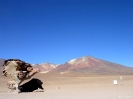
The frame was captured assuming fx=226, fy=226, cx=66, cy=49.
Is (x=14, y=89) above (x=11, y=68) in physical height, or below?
below

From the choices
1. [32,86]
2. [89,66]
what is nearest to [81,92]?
[32,86]

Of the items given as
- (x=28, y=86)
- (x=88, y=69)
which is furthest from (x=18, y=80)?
(x=88, y=69)

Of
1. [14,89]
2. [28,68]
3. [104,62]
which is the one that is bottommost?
[14,89]

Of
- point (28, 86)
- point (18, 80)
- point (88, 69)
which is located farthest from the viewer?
point (88, 69)

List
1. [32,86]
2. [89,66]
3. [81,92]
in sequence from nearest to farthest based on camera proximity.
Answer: [81,92]
[32,86]
[89,66]

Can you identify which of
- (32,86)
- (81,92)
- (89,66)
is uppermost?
(89,66)

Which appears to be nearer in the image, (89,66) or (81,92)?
(81,92)

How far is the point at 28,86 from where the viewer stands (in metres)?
27.1

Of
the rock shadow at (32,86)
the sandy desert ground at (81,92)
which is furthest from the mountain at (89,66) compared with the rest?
the rock shadow at (32,86)

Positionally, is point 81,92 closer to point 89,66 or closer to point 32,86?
point 32,86

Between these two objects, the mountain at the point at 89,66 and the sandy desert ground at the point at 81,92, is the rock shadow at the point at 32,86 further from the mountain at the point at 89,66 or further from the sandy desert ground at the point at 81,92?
the mountain at the point at 89,66

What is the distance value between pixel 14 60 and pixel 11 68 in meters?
0.93

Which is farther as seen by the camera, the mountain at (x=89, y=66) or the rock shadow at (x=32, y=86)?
the mountain at (x=89, y=66)

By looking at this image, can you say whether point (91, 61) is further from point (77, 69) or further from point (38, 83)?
point (38, 83)
